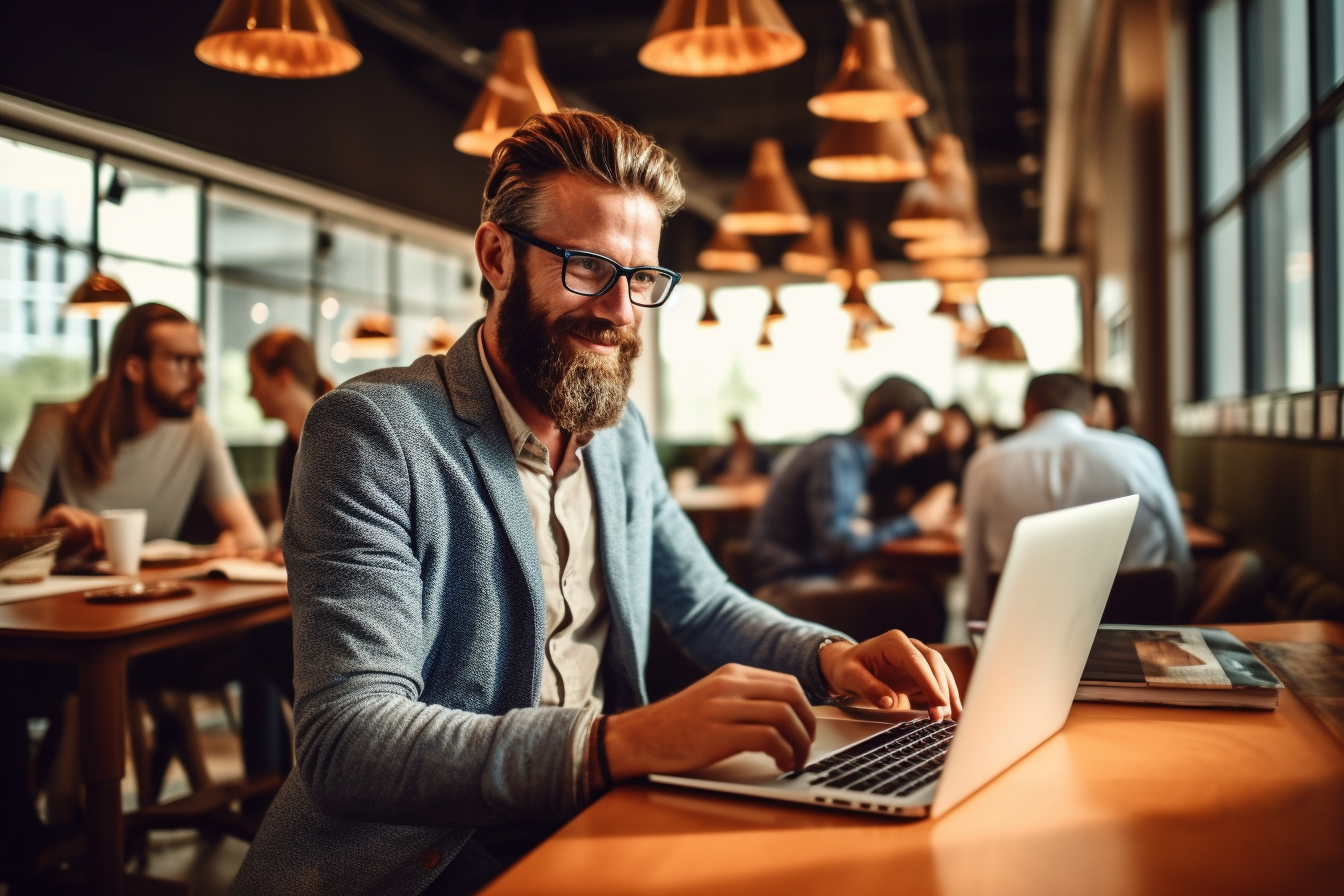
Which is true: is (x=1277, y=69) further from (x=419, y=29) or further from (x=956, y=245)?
(x=419, y=29)

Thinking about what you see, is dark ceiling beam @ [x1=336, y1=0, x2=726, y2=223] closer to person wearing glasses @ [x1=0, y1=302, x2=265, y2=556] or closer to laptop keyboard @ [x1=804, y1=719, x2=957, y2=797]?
person wearing glasses @ [x1=0, y1=302, x2=265, y2=556]

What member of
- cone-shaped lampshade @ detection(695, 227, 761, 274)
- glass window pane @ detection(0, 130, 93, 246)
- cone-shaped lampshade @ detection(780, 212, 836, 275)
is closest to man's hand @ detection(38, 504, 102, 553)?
glass window pane @ detection(0, 130, 93, 246)

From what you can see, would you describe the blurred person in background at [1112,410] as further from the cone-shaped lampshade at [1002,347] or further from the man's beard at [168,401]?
the man's beard at [168,401]

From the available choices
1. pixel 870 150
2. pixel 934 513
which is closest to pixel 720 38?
pixel 870 150

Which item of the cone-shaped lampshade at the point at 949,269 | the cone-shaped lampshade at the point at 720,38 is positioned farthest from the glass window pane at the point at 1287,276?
the cone-shaped lampshade at the point at 949,269

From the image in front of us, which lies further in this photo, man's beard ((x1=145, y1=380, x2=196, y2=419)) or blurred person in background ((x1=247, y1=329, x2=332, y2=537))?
blurred person in background ((x1=247, y1=329, x2=332, y2=537))

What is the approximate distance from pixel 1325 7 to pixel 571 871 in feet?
12.6

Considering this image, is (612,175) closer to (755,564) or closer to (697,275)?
(755,564)

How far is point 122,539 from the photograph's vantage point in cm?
280

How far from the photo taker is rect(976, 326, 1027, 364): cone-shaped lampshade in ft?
18.9

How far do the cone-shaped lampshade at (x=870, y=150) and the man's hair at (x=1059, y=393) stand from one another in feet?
3.00

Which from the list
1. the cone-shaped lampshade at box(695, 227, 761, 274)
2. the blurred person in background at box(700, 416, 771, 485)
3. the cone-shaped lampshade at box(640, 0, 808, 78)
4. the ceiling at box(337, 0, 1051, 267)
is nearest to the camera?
the cone-shaped lampshade at box(640, 0, 808, 78)

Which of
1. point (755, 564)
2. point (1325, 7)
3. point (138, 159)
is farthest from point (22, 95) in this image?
point (1325, 7)

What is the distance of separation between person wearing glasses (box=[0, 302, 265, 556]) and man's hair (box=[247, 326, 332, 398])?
27 centimetres
